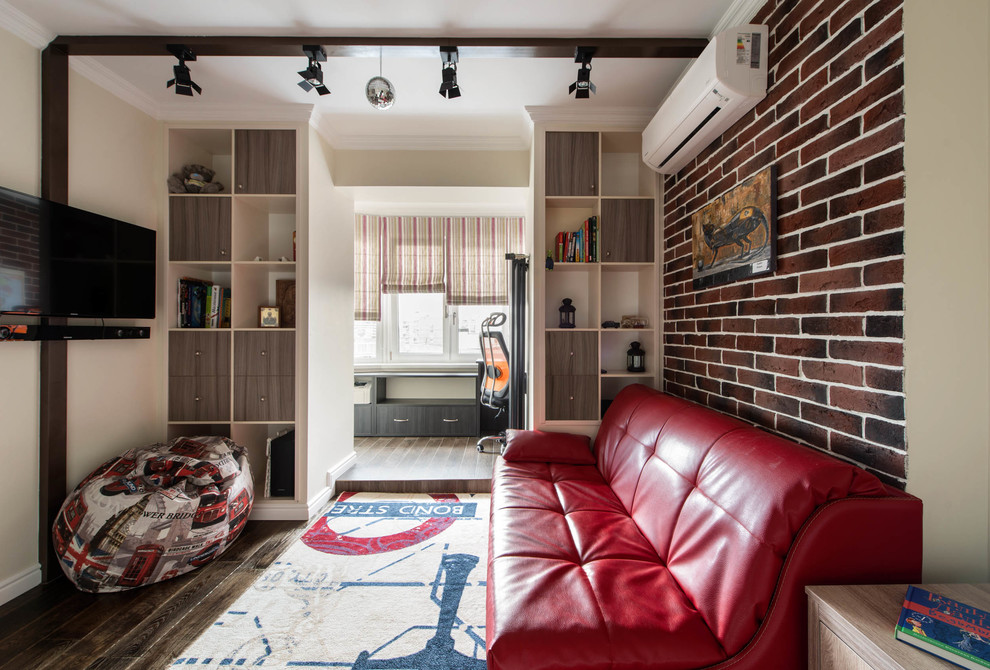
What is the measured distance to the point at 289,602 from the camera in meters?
1.86

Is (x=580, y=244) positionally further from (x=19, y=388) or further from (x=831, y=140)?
(x=19, y=388)

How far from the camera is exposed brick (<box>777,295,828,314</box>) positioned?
4.44 feet

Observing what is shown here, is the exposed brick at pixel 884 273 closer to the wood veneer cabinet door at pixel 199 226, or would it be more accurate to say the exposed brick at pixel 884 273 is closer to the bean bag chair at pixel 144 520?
the bean bag chair at pixel 144 520

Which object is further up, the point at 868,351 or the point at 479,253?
the point at 479,253

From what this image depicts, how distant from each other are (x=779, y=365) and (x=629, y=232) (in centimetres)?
138

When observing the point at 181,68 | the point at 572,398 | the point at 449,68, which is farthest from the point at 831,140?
the point at 181,68

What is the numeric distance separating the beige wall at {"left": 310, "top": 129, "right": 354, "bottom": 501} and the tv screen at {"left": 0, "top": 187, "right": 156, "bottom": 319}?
89cm

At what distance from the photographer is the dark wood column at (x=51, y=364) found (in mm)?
2004

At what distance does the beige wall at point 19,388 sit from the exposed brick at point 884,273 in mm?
3275

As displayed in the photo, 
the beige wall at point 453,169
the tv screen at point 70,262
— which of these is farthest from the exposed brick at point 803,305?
the tv screen at point 70,262

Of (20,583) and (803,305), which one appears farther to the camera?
(20,583)

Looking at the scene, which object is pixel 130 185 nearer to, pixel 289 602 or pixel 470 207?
pixel 289 602

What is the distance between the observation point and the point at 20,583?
1913 mm

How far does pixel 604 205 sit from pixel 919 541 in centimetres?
215
